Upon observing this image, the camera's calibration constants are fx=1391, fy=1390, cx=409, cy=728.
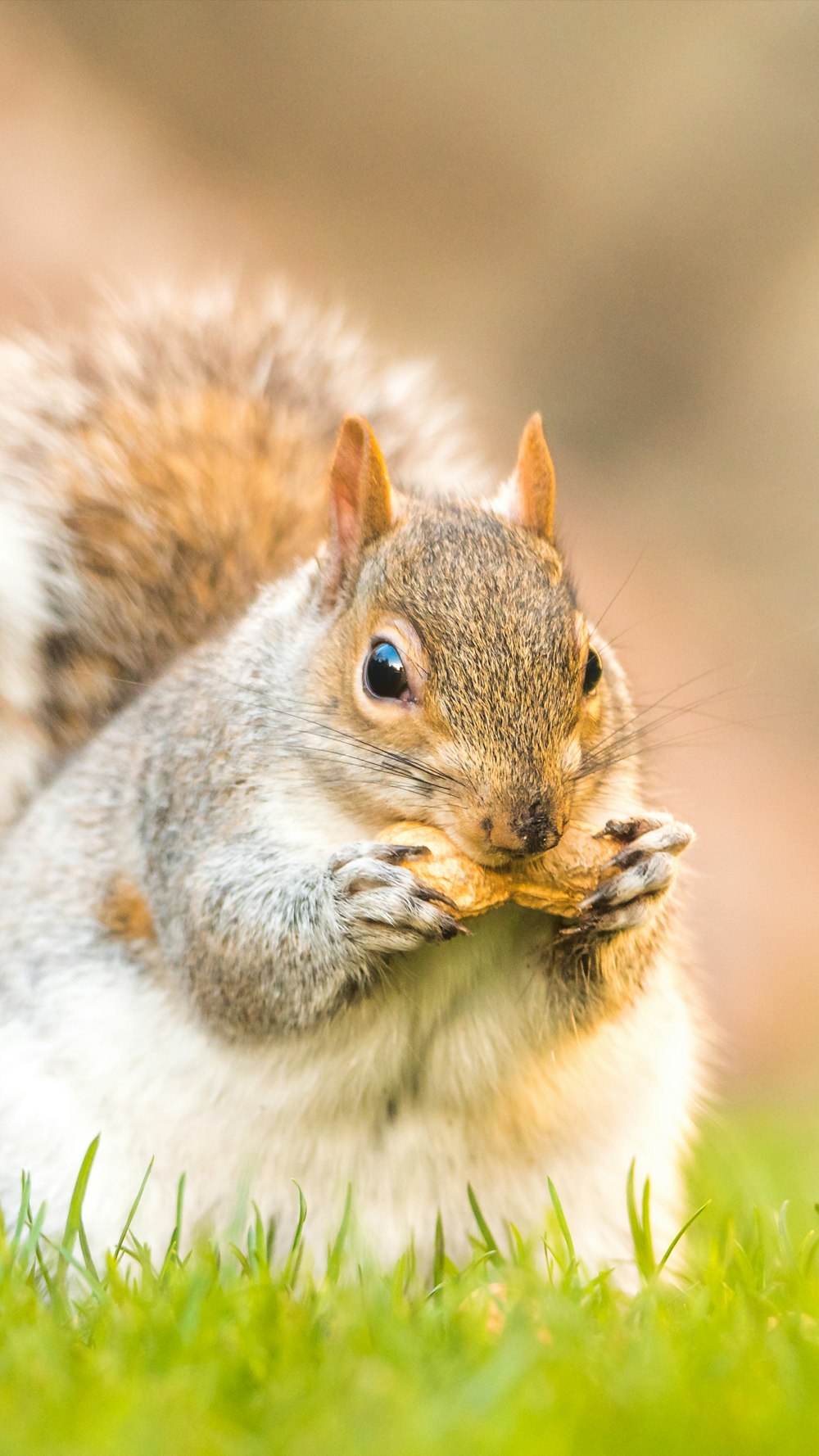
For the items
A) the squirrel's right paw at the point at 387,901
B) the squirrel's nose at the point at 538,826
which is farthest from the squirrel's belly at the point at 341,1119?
the squirrel's nose at the point at 538,826

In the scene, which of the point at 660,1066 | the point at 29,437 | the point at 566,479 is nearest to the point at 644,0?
the point at 566,479

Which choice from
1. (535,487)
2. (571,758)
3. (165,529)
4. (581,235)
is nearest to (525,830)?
(571,758)

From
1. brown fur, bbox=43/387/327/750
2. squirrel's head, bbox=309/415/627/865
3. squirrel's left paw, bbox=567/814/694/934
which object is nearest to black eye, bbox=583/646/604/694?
squirrel's head, bbox=309/415/627/865

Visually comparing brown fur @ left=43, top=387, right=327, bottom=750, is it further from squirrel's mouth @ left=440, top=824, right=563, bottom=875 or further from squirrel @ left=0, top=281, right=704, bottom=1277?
squirrel's mouth @ left=440, top=824, right=563, bottom=875

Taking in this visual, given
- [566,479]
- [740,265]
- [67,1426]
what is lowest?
[67,1426]

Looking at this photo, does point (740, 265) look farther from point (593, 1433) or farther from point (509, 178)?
point (593, 1433)

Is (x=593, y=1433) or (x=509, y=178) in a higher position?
(x=509, y=178)

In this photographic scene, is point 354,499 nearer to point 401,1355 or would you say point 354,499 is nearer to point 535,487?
point 535,487
